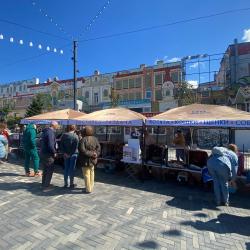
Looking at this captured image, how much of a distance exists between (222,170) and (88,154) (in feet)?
9.77

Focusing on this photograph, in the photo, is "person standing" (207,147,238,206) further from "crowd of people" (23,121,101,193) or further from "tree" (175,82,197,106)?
"tree" (175,82,197,106)

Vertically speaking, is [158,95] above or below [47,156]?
above

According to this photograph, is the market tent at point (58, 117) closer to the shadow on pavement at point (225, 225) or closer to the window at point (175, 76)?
the shadow on pavement at point (225, 225)

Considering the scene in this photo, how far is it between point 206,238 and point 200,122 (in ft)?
11.8

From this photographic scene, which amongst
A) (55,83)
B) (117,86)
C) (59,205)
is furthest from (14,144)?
(55,83)

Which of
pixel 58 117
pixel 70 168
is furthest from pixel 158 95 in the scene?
pixel 70 168

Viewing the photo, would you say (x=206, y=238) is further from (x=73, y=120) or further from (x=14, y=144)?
(x=14, y=144)

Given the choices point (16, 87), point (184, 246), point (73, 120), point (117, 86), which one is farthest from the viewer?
point (16, 87)

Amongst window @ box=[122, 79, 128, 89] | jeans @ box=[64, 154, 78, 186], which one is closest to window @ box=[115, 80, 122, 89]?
window @ box=[122, 79, 128, 89]

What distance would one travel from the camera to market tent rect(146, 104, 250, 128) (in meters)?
7.25

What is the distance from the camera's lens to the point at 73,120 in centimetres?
1059

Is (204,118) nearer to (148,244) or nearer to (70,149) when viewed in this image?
(70,149)

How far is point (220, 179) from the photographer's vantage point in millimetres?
6316

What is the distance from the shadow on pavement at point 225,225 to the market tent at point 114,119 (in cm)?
384
